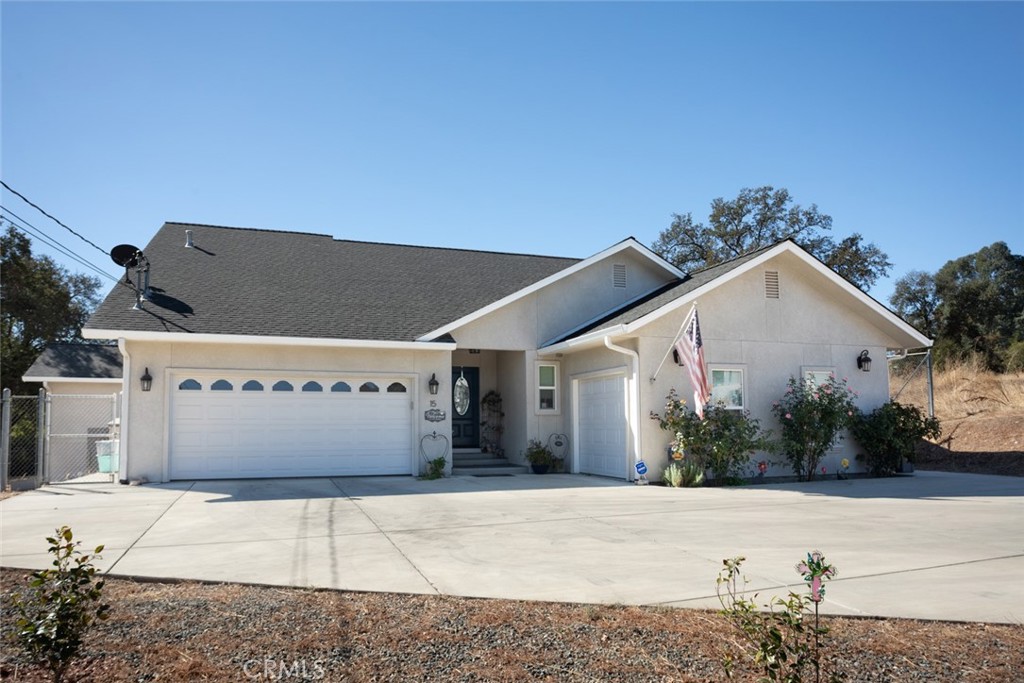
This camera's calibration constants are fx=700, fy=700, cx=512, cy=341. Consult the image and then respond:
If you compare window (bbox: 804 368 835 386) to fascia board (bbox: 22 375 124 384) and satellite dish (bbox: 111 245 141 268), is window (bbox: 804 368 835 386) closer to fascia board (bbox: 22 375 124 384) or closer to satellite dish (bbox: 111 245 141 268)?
satellite dish (bbox: 111 245 141 268)

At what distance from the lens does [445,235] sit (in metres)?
23.1

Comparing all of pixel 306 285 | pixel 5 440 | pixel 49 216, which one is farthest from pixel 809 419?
pixel 49 216

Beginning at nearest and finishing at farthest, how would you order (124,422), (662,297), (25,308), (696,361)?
(696,361) → (124,422) → (662,297) → (25,308)

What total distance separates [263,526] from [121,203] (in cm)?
934

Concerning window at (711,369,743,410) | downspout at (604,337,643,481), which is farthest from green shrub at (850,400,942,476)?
downspout at (604,337,643,481)

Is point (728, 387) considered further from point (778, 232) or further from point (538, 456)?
point (778, 232)

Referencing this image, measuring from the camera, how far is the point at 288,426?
1417 cm

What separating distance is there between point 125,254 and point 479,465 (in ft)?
28.5

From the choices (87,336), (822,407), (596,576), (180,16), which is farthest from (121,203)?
(822,407)

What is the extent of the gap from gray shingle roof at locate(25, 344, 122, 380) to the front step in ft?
41.4

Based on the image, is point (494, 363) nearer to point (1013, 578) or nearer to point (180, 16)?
point (180, 16)

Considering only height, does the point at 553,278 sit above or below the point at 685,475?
above

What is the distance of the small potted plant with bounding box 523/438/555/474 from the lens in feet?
51.0

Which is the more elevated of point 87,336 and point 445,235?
point 445,235
